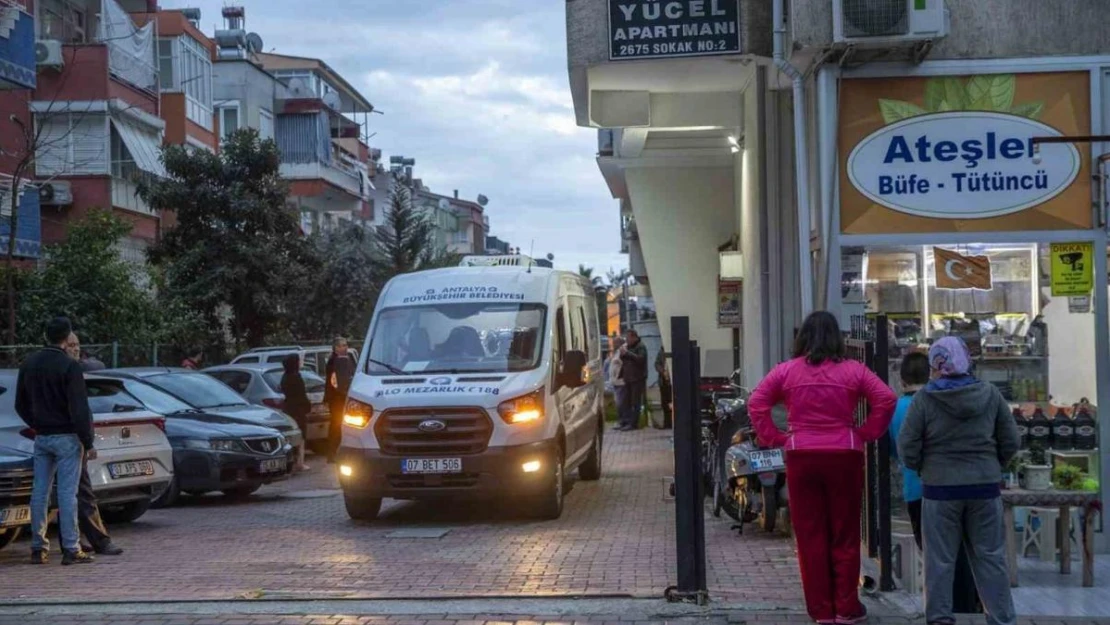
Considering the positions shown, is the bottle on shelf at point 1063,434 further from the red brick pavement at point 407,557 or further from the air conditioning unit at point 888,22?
the air conditioning unit at point 888,22

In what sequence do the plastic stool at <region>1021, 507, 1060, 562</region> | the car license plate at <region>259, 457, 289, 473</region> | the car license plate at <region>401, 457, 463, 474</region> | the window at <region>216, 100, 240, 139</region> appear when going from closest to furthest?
the plastic stool at <region>1021, 507, 1060, 562</region> < the car license plate at <region>401, 457, 463, 474</region> < the car license plate at <region>259, 457, 289, 473</region> < the window at <region>216, 100, 240, 139</region>

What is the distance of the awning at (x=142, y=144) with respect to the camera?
34347mm

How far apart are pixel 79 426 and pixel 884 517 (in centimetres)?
612

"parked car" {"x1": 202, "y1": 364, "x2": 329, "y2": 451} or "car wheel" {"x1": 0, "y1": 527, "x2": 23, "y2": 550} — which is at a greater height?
"parked car" {"x1": 202, "y1": 364, "x2": 329, "y2": 451}

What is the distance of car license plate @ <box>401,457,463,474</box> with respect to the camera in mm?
13719

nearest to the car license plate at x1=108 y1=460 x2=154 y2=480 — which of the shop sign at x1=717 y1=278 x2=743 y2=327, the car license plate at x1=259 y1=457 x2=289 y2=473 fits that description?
the car license plate at x1=259 y1=457 x2=289 y2=473

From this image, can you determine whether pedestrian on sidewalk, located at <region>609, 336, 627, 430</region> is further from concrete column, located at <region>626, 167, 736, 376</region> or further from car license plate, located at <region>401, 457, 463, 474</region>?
car license plate, located at <region>401, 457, 463, 474</region>

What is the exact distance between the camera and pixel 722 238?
26297 millimetres

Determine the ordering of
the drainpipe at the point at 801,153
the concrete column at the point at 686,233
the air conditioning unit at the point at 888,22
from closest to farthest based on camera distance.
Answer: the air conditioning unit at the point at 888,22, the drainpipe at the point at 801,153, the concrete column at the point at 686,233

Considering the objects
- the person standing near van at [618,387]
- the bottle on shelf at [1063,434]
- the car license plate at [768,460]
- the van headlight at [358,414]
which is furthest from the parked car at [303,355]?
the bottle on shelf at [1063,434]

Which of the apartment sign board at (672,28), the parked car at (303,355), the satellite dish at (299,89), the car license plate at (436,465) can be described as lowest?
the car license plate at (436,465)

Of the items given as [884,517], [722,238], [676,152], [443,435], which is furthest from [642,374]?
[884,517]

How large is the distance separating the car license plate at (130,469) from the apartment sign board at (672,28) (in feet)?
18.8

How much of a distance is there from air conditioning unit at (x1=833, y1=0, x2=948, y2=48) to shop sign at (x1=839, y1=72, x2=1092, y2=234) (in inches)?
23.7
